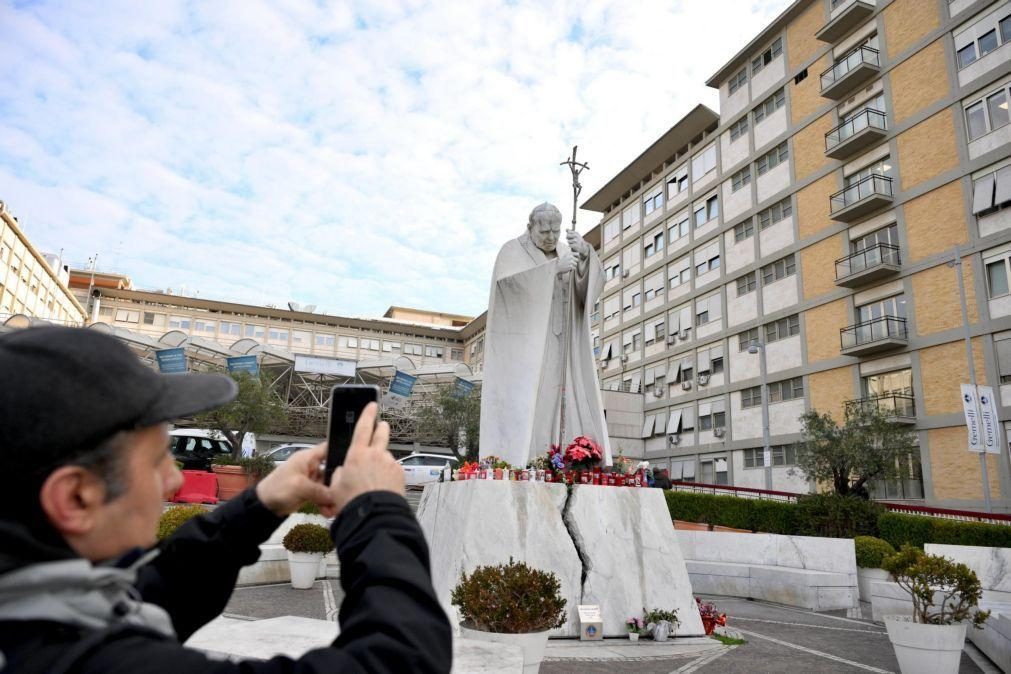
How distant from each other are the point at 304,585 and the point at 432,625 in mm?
10928

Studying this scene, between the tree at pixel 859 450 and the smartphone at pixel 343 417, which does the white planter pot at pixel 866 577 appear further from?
the smartphone at pixel 343 417

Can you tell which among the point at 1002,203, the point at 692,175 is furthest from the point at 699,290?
the point at 1002,203

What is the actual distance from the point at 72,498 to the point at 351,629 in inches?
18.4

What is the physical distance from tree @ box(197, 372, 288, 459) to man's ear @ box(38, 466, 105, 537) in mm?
29551

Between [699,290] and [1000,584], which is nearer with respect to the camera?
[1000,584]

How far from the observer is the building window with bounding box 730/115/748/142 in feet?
123

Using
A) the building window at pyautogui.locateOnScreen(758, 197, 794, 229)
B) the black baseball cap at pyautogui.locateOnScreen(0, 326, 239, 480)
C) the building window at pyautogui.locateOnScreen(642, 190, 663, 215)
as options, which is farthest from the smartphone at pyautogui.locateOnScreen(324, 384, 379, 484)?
the building window at pyautogui.locateOnScreen(642, 190, 663, 215)

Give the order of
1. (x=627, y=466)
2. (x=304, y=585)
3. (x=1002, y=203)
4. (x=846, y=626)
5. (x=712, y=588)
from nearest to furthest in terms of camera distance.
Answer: (x=627, y=466)
(x=846, y=626)
(x=304, y=585)
(x=712, y=588)
(x=1002, y=203)

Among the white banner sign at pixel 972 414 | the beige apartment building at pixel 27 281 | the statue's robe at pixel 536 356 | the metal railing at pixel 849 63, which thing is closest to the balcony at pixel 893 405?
the white banner sign at pixel 972 414

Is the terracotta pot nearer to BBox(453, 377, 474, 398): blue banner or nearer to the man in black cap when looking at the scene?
the man in black cap

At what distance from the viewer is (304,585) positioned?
Result: 11039 millimetres

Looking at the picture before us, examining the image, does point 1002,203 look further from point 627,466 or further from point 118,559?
point 118,559

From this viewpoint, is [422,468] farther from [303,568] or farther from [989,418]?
[989,418]

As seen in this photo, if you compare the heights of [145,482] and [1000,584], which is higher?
[145,482]
